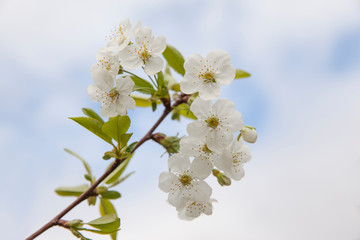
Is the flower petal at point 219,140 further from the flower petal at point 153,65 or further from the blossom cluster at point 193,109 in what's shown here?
the flower petal at point 153,65

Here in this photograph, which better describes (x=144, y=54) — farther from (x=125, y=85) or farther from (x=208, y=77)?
(x=208, y=77)

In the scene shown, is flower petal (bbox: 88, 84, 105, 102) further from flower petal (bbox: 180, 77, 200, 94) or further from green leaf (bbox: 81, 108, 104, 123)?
flower petal (bbox: 180, 77, 200, 94)

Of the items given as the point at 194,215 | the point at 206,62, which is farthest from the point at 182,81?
the point at 194,215

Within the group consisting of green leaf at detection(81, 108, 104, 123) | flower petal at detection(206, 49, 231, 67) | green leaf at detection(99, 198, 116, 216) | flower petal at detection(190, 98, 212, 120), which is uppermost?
flower petal at detection(206, 49, 231, 67)

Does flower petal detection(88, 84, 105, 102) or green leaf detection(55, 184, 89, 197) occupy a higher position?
flower petal detection(88, 84, 105, 102)

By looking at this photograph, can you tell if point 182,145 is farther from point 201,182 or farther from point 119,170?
point 119,170

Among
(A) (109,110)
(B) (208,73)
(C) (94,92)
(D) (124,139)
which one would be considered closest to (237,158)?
(B) (208,73)

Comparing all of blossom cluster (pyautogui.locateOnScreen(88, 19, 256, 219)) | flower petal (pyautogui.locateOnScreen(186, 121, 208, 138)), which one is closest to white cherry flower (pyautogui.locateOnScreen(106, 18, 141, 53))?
blossom cluster (pyautogui.locateOnScreen(88, 19, 256, 219))
